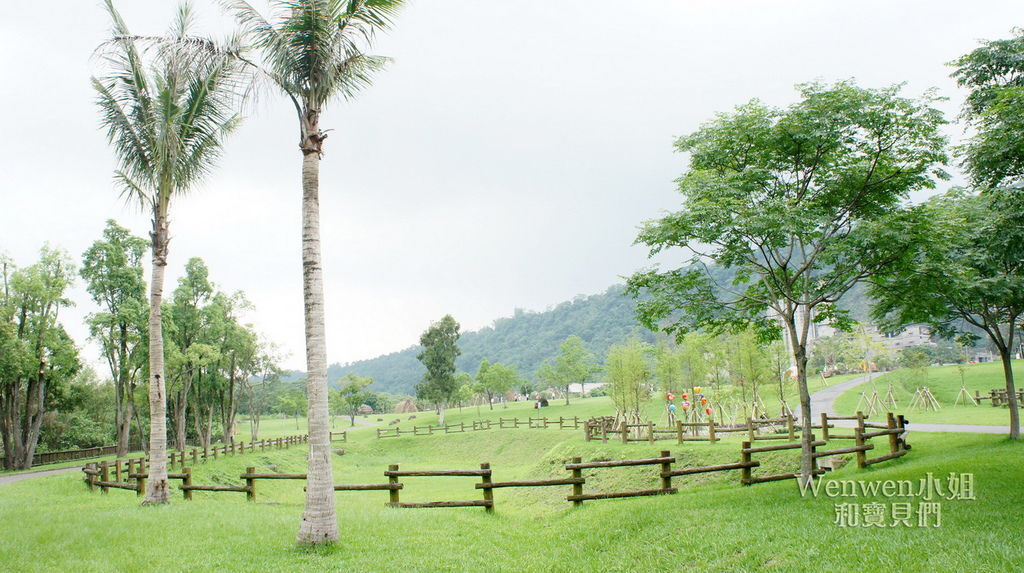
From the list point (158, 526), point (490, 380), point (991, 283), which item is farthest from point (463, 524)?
point (490, 380)

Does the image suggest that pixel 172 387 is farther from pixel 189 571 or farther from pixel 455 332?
pixel 189 571

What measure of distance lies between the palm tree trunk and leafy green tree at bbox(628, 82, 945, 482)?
18.9ft

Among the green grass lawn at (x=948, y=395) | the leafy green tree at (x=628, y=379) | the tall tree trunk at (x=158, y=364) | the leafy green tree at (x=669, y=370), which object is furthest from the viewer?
the leafy green tree at (x=669, y=370)

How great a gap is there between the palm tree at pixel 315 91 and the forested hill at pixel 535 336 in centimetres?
12498

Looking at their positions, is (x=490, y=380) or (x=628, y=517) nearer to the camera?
(x=628, y=517)

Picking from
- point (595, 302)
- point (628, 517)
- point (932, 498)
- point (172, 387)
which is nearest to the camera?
point (932, 498)

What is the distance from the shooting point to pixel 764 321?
38.4ft

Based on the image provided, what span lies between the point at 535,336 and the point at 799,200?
157866 millimetres

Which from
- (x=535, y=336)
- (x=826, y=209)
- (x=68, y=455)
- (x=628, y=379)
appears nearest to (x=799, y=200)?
(x=826, y=209)

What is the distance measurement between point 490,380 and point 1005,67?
5743cm

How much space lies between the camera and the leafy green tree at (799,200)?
9453mm

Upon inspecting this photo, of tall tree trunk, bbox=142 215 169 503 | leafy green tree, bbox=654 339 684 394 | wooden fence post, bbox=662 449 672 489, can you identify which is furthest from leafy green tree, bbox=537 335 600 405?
tall tree trunk, bbox=142 215 169 503

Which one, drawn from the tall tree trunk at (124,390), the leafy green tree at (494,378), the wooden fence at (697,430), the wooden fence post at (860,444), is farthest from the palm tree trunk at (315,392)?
the leafy green tree at (494,378)

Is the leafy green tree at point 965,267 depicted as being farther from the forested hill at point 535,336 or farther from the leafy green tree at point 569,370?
the forested hill at point 535,336
